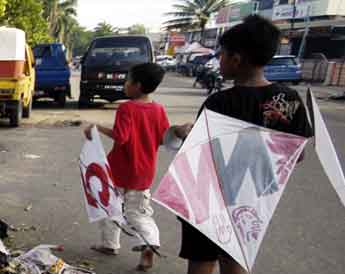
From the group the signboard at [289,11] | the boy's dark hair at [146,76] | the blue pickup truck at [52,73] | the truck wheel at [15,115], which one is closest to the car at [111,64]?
the blue pickup truck at [52,73]

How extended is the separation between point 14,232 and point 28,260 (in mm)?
1145

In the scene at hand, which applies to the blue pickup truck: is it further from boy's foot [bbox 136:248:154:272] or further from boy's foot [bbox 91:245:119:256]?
boy's foot [bbox 136:248:154:272]

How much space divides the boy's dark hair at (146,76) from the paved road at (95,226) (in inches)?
50.2

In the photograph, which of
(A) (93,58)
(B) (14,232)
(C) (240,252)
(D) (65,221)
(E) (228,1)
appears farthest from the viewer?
(E) (228,1)

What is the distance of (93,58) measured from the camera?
14375 millimetres

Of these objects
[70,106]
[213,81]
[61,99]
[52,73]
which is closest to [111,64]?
[52,73]

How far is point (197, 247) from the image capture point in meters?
2.46

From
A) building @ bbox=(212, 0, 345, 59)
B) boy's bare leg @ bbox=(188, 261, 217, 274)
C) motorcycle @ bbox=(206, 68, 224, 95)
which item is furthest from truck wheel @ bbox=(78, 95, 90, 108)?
building @ bbox=(212, 0, 345, 59)

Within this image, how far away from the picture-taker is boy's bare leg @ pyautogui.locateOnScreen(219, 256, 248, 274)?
8.10 ft

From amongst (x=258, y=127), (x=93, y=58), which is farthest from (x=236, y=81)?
(x=93, y=58)

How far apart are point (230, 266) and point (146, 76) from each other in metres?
1.44

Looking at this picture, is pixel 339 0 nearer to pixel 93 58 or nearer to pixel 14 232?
pixel 93 58

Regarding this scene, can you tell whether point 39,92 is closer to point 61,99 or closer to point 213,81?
point 61,99

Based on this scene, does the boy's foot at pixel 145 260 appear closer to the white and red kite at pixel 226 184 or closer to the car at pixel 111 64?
the white and red kite at pixel 226 184
